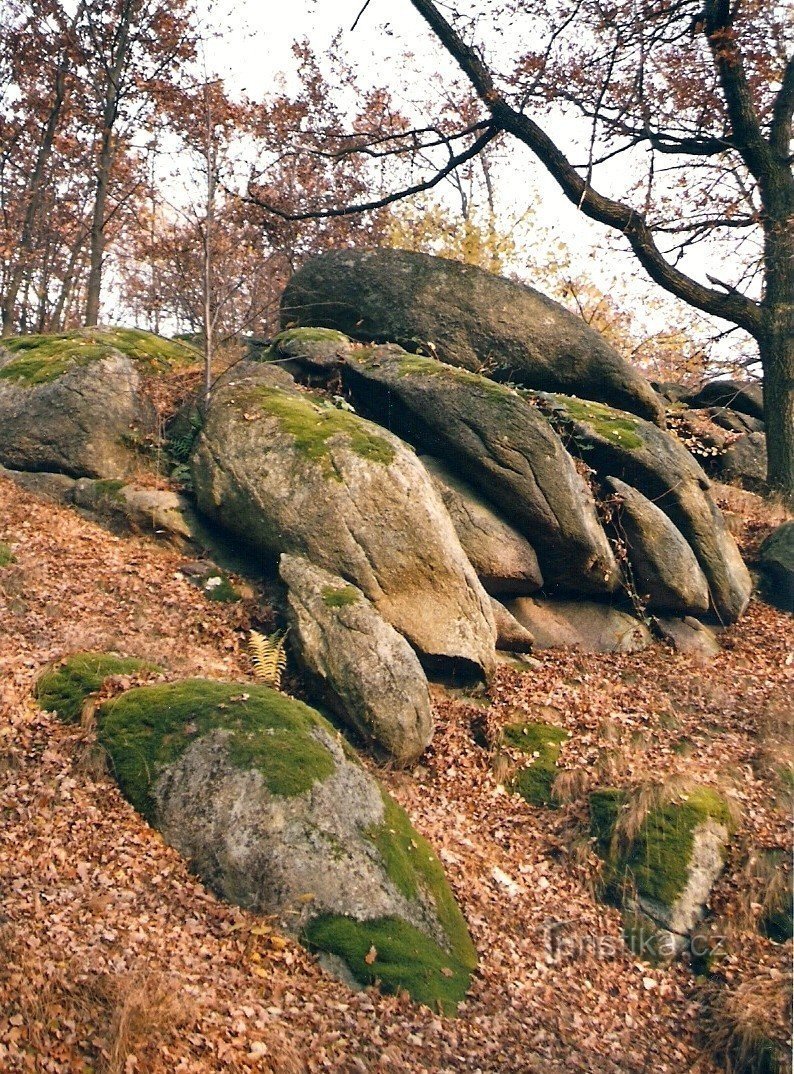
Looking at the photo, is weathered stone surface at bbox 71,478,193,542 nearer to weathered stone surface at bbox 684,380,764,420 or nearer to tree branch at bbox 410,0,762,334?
tree branch at bbox 410,0,762,334

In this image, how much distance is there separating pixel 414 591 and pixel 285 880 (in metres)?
4.26

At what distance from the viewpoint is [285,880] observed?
20.7 ft

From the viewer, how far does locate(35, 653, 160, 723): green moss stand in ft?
24.4

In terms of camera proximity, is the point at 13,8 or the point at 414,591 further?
the point at 13,8

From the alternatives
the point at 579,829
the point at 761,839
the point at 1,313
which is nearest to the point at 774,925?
the point at 761,839

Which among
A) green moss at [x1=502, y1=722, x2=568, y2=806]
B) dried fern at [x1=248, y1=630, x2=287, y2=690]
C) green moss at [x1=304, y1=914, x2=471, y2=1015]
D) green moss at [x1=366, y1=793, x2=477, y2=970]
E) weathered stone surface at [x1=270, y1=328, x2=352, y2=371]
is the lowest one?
green moss at [x1=304, y1=914, x2=471, y2=1015]

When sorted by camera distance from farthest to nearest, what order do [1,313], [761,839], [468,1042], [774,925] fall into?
[1,313], [761,839], [774,925], [468,1042]

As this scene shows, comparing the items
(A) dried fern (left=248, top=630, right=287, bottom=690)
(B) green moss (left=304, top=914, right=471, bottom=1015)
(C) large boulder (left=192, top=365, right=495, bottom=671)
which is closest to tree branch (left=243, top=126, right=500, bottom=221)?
(C) large boulder (left=192, top=365, right=495, bottom=671)

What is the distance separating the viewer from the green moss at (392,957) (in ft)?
19.9

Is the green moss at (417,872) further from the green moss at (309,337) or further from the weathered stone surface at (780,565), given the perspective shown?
the weathered stone surface at (780,565)

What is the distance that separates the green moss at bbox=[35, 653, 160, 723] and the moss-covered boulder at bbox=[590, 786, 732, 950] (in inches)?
183

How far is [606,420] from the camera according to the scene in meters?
13.6

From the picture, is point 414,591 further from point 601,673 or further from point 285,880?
point 285,880

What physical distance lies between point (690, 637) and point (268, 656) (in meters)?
6.47
